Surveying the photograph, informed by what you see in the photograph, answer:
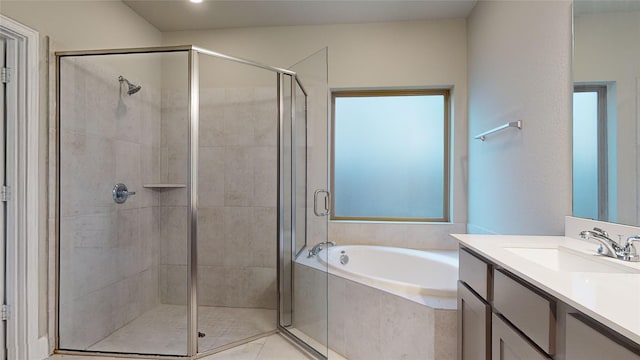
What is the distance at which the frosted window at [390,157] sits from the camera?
2.98 m

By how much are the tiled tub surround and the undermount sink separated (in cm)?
56

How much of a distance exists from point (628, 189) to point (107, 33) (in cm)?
323

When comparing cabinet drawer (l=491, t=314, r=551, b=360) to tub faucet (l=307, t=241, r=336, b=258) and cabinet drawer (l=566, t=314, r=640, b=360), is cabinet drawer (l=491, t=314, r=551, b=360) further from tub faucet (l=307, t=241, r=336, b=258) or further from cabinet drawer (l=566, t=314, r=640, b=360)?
tub faucet (l=307, t=241, r=336, b=258)

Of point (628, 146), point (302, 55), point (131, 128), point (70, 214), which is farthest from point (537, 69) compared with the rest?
point (70, 214)

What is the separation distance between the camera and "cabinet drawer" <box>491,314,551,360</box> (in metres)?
0.90

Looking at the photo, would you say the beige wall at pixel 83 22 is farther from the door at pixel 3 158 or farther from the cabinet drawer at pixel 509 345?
the cabinet drawer at pixel 509 345

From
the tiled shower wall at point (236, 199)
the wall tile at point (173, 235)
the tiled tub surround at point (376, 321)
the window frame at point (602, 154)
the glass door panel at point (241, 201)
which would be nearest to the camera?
the window frame at point (602, 154)

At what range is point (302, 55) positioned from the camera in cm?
299

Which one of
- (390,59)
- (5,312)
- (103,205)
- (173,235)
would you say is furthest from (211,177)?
(390,59)

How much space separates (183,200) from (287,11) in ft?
5.96

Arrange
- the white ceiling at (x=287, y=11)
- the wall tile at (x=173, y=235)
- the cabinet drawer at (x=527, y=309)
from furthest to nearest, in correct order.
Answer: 1. the white ceiling at (x=287, y=11)
2. the wall tile at (x=173, y=235)
3. the cabinet drawer at (x=527, y=309)

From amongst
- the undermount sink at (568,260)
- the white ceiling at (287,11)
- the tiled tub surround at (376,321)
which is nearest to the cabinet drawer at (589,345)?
the undermount sink at (568,260)

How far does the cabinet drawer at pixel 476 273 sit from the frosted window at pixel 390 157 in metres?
1.54

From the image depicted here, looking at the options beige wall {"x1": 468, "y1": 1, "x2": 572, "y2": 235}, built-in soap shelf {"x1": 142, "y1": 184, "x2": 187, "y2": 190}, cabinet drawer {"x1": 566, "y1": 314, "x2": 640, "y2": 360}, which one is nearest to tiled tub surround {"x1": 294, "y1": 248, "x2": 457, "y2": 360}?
beige wall {"x1": 468, "y1": 1, "x2": 572, "y2": 235}
